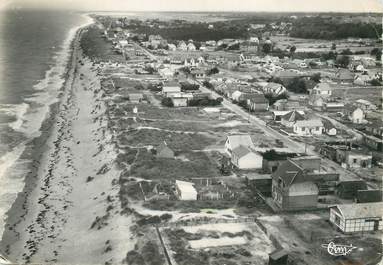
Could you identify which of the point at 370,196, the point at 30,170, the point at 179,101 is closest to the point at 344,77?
the point at 179,101

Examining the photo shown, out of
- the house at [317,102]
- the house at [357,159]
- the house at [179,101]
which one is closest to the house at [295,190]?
the house at [357,159]

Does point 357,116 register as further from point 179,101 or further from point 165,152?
point 165,152

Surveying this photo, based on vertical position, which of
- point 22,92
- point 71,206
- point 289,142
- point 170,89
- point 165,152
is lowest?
point 71,206

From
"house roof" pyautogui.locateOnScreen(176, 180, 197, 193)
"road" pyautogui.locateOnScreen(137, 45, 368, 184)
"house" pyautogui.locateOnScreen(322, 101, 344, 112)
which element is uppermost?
"house" pyautogui.locateOnScreen(322, 101, 344, 112)

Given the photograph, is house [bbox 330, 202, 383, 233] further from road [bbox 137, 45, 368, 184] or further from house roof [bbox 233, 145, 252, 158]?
house roof [bbox 233, 145, 252, 158]

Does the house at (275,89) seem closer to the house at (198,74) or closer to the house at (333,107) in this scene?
the house at (333,107)

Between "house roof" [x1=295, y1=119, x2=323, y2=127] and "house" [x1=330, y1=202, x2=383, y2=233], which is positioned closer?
"house" [x1=330, y1=202, x2=383, y2=233]

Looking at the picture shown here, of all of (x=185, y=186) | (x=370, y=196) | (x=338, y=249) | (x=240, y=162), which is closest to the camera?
(x=338, y=249)

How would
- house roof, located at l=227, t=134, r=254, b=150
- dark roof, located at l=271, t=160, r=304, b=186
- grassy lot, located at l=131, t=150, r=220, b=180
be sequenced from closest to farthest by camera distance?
dark roof, located at l=271, t=160, r=304, b=186, grassy lot, located at l=131, t=150, r=220, b=180, house roof, located at l=227, t=134, r=254, b=150

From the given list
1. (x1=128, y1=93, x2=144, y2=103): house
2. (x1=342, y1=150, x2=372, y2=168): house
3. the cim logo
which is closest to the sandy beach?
(x1=128, y1=93, x2=144, y2=103): house
